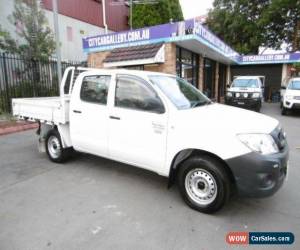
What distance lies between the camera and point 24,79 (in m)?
10.0

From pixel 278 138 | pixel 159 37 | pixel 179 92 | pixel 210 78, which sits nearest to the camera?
pixel 278 138

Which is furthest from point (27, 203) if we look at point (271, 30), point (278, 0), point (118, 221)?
point (271, 30)

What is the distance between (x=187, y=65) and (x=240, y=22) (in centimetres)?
1931

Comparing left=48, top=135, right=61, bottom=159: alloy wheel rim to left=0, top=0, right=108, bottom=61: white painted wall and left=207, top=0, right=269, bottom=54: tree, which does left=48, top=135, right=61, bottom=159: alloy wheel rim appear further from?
left=207, top=0, right=269, bottom=54: tree

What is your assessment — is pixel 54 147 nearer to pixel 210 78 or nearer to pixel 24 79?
pixel 24 79

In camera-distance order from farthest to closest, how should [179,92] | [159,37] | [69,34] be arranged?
1. [69,34]
2. [159,37]
3. [179,92]

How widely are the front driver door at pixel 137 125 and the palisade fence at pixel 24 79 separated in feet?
24.3

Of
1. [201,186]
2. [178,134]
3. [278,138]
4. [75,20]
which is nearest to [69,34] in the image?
[75,20]

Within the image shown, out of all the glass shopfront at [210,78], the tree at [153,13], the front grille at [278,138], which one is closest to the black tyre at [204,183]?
the front grille at [278,138]

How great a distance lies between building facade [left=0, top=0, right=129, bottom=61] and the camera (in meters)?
12.9

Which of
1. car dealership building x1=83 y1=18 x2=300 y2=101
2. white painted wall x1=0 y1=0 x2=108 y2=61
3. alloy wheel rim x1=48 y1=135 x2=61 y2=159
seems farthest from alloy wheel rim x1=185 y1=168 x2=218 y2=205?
white painted wall x1=0 y1=0 x2=108 y2=61

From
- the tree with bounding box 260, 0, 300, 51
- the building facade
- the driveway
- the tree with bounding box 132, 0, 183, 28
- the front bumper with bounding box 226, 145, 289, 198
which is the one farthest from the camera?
the tree with bounding box 260, 0, 300, 51

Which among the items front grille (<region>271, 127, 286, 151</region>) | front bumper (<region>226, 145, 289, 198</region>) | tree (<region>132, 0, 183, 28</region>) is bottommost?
front bumper (<region>226, 145, 289, 198</region>)

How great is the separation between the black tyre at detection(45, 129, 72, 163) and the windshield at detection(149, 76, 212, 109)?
95.7 inches
